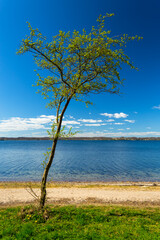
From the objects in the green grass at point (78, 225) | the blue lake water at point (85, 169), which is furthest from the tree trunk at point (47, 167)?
the blue lake water at point (85, 169)

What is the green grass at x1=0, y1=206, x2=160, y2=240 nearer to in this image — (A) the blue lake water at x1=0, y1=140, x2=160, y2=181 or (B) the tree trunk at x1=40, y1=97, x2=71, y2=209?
(B) the tree trunk at x1=40, y1=97, x2=71, y2=209

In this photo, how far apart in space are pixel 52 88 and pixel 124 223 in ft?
30.7

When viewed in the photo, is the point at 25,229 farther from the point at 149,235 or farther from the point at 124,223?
the point at 149,235

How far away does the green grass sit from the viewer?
7508 mm

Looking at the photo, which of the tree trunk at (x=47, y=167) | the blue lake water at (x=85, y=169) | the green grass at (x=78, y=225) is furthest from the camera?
the blue lake water at (x=85, y=169)

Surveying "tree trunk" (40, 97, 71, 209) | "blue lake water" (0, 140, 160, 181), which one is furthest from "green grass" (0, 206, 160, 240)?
"blue lake water" (0, 140, 160, 181)

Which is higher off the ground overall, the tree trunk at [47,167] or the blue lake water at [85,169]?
the tree trunk at [47,167]

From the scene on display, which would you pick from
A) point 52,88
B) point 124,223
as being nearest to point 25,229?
point 124,223

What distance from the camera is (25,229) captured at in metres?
7.98

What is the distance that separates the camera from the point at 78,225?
871 centimetres

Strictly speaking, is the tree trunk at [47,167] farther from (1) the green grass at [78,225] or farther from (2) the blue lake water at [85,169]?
(2) the blue lake water at [85,169]

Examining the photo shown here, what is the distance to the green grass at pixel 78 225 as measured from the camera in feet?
24.6

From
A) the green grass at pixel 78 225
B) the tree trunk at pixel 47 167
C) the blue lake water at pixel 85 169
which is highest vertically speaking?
the tree trunk at pixel 47 167

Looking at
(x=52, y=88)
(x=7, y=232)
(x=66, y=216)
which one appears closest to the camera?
(x=7, y=232)
